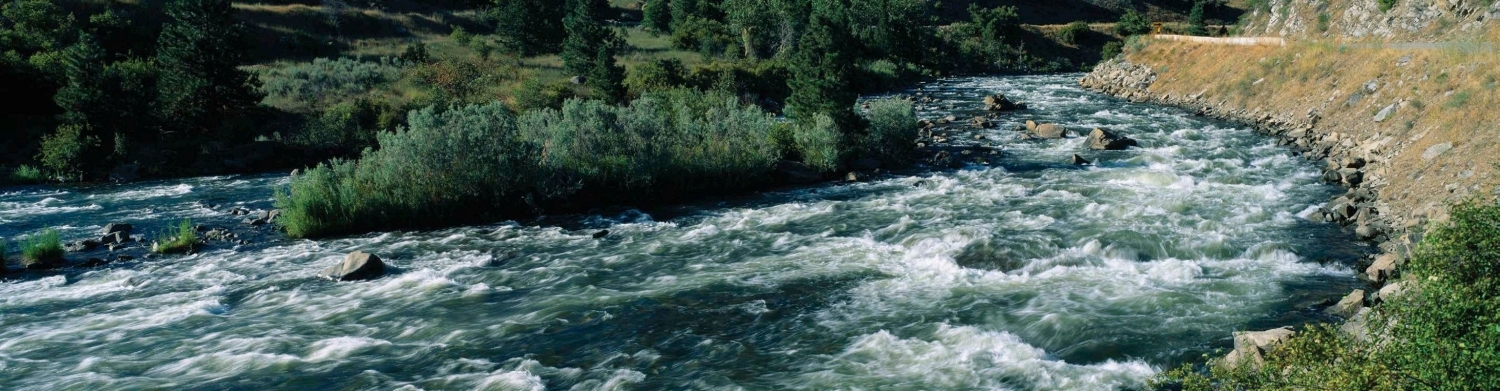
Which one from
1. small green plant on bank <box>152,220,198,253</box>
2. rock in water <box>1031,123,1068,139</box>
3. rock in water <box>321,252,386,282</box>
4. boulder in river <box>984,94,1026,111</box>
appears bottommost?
boulder in river <box>984,94,1026,111</box>

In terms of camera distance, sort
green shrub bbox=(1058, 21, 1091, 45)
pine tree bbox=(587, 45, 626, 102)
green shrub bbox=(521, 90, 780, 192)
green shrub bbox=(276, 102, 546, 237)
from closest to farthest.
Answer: green shrub bbox=(276, 102, 546, 237), green shrub bbox=(521, 90, 780, 192), pine tree bbox=(587, 45, 626, 102), green shrub bbox=(1058, 21, 1091, 45)

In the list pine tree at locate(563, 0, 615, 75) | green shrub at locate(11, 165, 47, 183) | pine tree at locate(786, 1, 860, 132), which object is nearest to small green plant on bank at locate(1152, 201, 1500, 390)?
pine tree at locate(786, 1, 860, 132)

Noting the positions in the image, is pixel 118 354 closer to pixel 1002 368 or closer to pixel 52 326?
pixel 52 326

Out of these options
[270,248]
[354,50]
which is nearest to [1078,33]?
[354,50]

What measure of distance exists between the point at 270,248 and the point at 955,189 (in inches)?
797

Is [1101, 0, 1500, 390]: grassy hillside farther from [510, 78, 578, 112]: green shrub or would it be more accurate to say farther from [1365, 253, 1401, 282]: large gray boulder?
[510, 78, 578, 112]: green shrub

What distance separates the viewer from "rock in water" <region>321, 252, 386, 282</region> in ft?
64.2

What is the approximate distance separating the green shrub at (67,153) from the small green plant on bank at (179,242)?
17.0 m

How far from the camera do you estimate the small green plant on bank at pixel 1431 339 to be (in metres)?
7.42

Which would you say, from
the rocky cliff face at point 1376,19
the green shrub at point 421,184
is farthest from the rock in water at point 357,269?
the rocky cliff face at point 1376,19

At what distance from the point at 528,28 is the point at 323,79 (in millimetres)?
21239

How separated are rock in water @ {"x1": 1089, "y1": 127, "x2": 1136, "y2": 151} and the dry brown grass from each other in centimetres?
752

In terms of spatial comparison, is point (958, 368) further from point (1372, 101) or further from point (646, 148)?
point (1372, 101)

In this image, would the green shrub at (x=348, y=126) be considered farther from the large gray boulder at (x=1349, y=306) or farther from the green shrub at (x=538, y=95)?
the large gray boulder at (x=1349, y=306)
